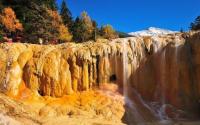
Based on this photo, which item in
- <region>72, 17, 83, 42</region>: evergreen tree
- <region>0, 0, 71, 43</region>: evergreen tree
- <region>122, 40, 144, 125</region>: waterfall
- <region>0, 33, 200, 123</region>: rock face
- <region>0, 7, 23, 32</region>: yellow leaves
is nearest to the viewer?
<region>122, 40, 144, 125</region>: waterfall

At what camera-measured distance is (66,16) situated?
59.8 meters

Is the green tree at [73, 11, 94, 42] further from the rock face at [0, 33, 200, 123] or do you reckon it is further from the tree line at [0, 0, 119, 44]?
the rock face at [0, 33, 200, 123]

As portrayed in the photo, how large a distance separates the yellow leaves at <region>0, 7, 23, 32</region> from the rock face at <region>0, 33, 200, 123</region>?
13347mm

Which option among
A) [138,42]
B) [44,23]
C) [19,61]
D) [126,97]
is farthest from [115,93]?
[44,23]

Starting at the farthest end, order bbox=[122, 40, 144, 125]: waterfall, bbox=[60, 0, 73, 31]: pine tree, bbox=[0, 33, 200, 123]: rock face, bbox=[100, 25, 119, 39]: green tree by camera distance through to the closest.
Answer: bbox=[100, 25, 119, 39]: green tree
bbox=[60, 0, 73, 31]: pine tree
bbox=[0, 33, 200, 123]: rock face
bbox=[122, 40, 144, 125]: waterfall

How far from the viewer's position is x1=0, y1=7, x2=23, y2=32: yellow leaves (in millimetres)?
42344

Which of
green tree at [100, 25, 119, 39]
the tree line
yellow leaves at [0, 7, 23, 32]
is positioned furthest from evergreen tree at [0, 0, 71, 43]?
green tree at [100, 25, 119, 39]

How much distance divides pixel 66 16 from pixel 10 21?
720 inches

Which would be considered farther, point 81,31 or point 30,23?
point 81,31

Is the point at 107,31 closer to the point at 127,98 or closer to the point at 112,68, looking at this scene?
the point at 112,68

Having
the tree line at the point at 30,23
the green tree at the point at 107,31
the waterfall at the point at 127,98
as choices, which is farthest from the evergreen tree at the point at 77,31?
the waterfall at the point at 127,98

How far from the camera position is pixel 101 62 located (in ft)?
94.7

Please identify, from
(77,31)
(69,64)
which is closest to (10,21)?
(77,31)

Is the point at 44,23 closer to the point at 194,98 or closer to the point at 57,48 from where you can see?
the point at 57,48
